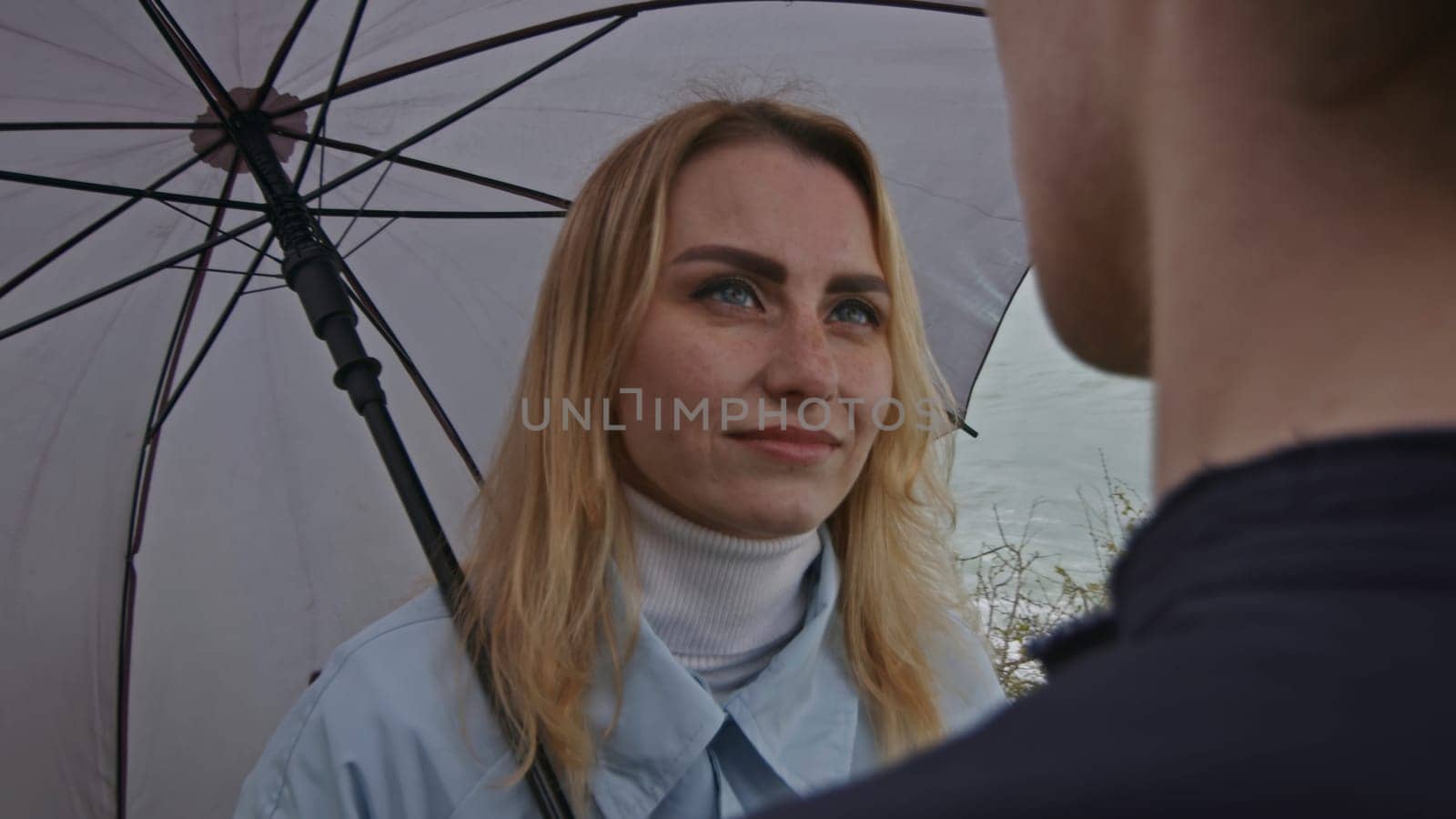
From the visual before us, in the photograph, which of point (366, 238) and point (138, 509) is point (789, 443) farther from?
point (138, 509)

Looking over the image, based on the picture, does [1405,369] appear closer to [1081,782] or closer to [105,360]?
[1081,782]

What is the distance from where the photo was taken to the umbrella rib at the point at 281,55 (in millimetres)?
2316

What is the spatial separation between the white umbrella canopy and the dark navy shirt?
2.15 meters

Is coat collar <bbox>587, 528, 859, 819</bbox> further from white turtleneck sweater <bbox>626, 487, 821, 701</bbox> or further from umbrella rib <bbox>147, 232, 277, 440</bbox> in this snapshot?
umbrella rib <bbox>147, 232, 277, 440</bbox>

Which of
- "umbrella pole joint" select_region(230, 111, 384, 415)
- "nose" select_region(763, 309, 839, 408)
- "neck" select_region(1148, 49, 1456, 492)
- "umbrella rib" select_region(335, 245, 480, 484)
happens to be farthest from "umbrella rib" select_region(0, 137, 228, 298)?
"neck" select_region(1148, 49, 1456, 492)

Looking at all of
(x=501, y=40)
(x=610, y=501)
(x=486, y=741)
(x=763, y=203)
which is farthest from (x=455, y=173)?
(x=486, y=741)

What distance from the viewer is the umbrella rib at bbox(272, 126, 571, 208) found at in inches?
100

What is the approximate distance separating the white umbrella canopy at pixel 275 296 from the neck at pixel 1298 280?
2.04 metres

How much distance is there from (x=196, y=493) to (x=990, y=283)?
6.52 ft

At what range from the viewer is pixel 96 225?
8.14ft

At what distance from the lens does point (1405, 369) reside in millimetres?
383

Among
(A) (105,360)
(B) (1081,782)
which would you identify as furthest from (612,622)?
(A) (105,360)

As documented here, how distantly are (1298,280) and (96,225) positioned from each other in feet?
8.49

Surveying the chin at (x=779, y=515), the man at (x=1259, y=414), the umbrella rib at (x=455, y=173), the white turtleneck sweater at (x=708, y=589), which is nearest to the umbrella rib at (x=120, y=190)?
the umbrella rib at (x=455, y=173)
